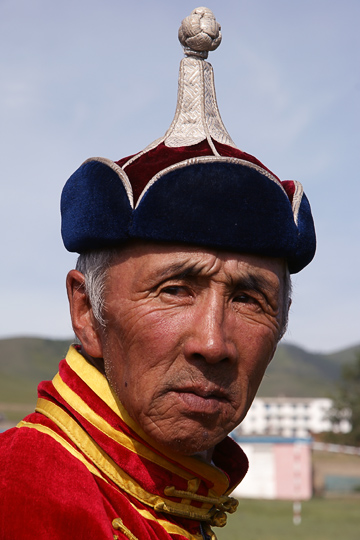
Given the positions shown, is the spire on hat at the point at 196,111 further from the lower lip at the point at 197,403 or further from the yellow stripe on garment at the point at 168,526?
the yellow stripe on garment at the point at 168,526

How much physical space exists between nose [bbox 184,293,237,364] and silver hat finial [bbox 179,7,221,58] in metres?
0.92

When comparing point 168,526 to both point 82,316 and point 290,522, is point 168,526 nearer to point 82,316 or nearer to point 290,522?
point 82,316

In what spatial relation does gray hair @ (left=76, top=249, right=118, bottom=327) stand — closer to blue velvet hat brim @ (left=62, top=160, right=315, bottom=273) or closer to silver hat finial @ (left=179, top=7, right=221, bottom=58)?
blue velvet hat brim @ (left=62, top=160, right=315, bottom=273)

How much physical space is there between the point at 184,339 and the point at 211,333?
0.28ft

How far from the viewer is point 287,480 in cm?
2341

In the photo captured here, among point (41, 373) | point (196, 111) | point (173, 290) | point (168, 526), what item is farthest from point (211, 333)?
point (41, 373)

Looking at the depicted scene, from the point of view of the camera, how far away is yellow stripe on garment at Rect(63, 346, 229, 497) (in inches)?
86.9

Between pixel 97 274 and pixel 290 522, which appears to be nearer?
pixel 97 274

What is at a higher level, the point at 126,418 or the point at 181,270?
the point at 181,270

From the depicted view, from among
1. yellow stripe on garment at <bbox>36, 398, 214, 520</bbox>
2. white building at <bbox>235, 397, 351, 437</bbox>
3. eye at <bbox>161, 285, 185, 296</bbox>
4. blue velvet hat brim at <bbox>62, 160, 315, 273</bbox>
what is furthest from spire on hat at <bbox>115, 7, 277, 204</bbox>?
white building at <bbox>235, 397, 351, 437</bbox>

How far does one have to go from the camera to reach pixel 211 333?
2012 millimetres

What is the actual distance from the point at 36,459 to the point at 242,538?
1151 cm

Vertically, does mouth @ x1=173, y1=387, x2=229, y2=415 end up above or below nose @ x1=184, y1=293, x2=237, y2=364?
below

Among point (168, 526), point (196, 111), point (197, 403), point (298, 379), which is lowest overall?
point (298, 379)
